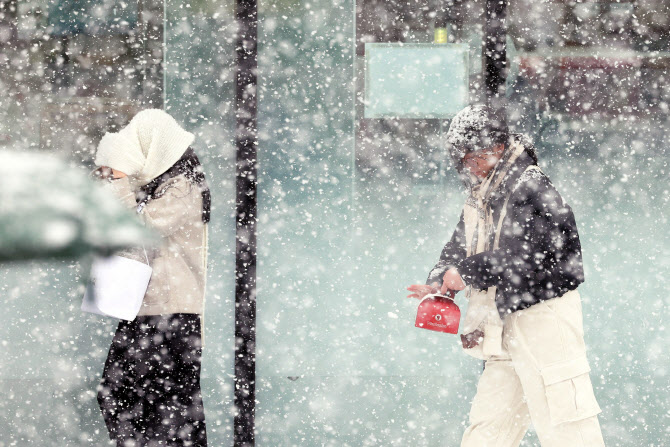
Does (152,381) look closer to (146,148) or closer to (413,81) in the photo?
(146,148)

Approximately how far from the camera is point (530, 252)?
276 centimetres

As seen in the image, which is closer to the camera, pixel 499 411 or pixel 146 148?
pixel 499 411

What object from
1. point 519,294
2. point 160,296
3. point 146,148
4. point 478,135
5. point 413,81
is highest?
point 413,81

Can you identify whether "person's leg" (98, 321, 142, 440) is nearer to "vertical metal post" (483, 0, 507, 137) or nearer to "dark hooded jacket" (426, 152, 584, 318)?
"dark hooded jacket" (426, 152, 584, 318)

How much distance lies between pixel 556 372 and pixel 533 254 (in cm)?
48

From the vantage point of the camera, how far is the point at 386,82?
160 inches

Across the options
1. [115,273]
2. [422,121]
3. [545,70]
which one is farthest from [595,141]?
[115,273]

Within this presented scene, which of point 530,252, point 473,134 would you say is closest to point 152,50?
point 473,134

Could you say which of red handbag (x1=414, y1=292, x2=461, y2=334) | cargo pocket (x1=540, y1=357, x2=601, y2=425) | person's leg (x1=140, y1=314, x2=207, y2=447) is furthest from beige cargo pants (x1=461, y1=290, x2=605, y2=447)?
person's leg (x1=140, y1=314, x2=207, y2=447)

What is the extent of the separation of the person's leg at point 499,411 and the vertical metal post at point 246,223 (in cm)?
142

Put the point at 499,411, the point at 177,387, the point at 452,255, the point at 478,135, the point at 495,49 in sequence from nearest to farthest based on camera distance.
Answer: the point at 478,135 → the point at 499,411 → the point at 452,255 → the point at 177,387 → the point at 495,49

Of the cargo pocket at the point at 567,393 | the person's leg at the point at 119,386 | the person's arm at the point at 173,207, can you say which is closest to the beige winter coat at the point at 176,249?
the person's arm at the point at 173,207

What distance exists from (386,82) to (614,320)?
186 centimetres

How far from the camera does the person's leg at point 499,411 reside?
302 centimetres
